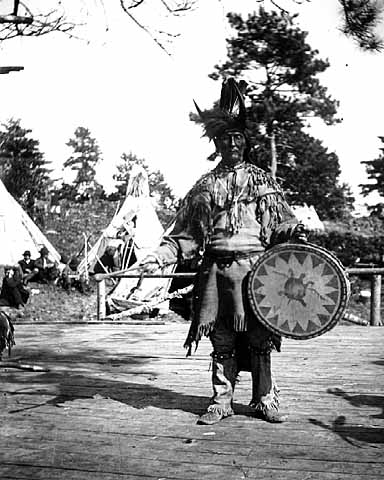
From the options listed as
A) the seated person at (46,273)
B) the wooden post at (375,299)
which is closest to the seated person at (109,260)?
the seated person at (46,273)

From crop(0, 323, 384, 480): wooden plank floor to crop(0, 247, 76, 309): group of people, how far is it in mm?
7717

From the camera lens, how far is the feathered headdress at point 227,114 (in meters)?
4.09

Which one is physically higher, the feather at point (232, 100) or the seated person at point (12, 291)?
→ the feather at point (232, 100)

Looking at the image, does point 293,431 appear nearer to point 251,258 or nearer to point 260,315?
point 260,315

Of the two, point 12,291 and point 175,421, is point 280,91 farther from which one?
point 175,421

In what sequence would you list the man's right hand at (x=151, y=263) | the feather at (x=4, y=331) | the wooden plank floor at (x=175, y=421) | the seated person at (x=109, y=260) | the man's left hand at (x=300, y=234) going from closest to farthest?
1. the wooden plank floor at (x=175, y=421)
2. the man's left hand at (x=300, y=234)
3. the man's right hand at (x=151, y=263)
4. the feather at (x=4, y=331)
5. the seated person at (x=109, y=260)

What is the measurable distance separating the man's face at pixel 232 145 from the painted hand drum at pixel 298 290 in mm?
660

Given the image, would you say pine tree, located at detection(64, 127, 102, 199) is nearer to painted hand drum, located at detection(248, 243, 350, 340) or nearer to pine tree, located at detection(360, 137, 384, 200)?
pine tree, located at detection(360, 137, 384, 200)

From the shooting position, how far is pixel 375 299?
29.5 feet

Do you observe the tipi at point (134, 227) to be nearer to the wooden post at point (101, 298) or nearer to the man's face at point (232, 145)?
the wooden post at point (101, 298)

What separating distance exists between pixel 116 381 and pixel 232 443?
1.94 meters

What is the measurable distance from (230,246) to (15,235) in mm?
17836

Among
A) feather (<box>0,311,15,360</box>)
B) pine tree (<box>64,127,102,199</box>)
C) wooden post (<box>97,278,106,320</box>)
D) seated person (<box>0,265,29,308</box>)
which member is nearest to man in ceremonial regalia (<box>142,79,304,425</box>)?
feather (<box>0,311,15,360</box>)

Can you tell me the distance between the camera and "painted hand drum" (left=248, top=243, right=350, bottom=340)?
372cm
